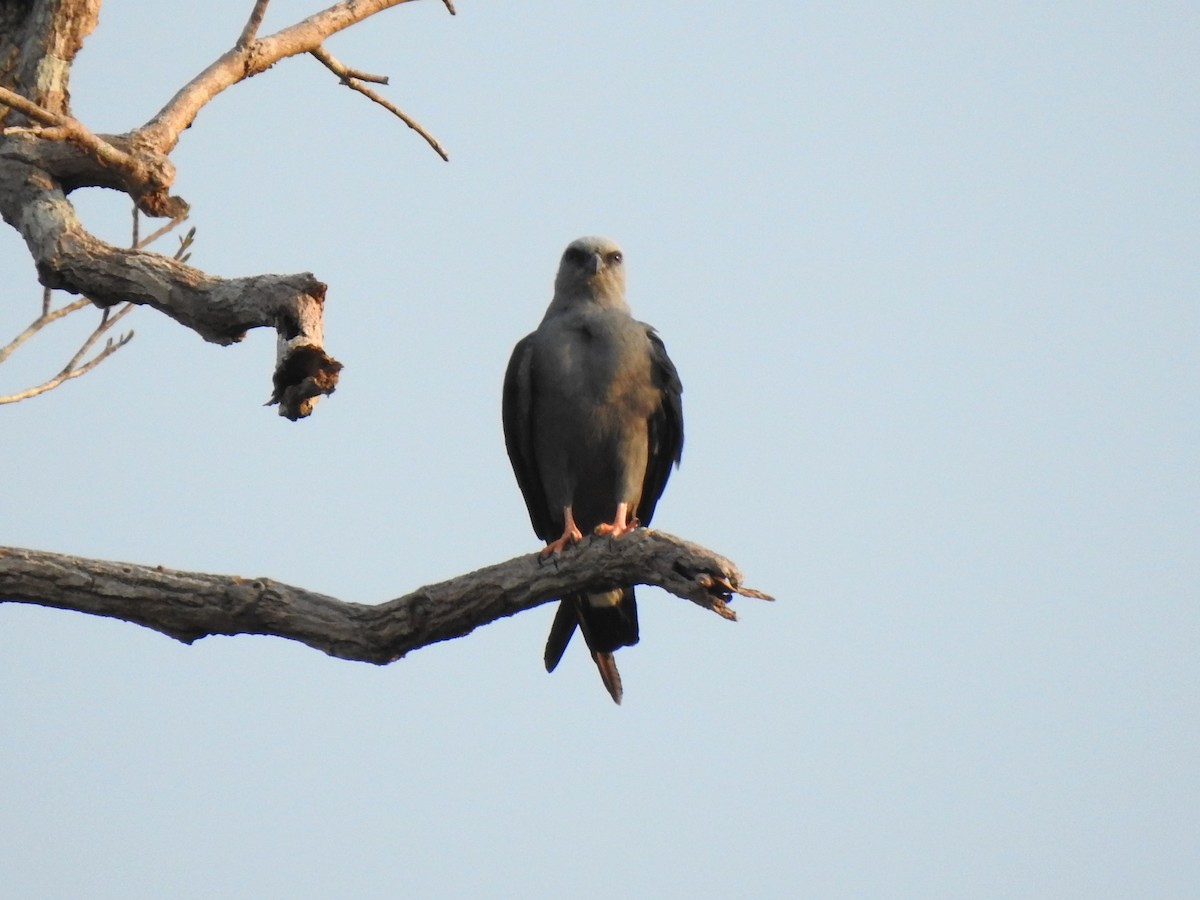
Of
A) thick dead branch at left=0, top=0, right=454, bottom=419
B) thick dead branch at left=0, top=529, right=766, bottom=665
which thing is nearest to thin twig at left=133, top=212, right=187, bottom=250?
thick dead branch at left=0, top=0, right=454, bottom=419

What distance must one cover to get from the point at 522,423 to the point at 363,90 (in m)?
1.59

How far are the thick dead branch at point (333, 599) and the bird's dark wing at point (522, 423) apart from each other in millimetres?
1853

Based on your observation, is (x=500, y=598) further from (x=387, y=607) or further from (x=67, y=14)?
(x=67, y=14)

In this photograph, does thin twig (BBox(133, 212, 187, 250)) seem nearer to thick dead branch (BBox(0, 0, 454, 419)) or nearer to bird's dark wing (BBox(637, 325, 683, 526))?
thick dead branch (BBox(0, 0, 454, 419))

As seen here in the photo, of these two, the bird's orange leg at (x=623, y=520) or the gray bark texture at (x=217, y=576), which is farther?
the bird's orange leg at (x=623, y=520)

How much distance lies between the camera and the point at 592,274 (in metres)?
6.48

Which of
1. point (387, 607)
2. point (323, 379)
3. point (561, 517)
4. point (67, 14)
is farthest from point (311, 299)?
point (561, 517)

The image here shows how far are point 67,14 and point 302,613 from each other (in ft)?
8.65

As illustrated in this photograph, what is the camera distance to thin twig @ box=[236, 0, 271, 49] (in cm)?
A: 514

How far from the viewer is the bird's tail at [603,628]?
5602 mm

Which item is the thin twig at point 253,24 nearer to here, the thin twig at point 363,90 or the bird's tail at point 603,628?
the thin twig at point 363,90

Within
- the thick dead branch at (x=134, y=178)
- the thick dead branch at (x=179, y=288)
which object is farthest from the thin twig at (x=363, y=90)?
the thick dead branch at (x=179, y=288)

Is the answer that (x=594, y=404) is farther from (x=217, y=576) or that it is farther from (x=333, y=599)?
(x=217, y=576)

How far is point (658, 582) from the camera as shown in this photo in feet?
13.7
